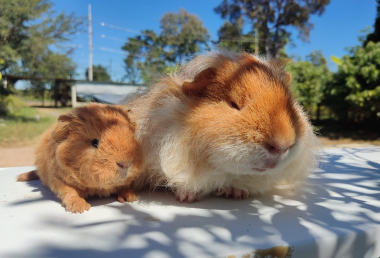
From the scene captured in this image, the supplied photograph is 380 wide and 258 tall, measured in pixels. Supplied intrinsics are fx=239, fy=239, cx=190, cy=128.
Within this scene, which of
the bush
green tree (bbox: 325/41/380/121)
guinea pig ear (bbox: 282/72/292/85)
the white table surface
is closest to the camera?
the white table surface

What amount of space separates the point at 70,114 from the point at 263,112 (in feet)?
2.91

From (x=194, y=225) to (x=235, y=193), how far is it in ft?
1.22

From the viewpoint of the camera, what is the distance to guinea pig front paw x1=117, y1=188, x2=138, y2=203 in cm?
125

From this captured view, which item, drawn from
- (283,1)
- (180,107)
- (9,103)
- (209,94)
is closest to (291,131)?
(209,94)

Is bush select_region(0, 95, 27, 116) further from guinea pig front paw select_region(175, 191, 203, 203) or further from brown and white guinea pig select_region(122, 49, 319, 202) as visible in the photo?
guinea pig front paw select_region(175, 191, 203, 203)

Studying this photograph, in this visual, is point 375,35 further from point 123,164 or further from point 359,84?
point 123,164

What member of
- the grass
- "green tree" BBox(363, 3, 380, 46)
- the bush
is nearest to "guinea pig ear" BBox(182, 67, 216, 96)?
the grass

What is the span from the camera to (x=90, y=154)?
1043 mm

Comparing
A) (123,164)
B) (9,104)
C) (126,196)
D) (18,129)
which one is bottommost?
(18,129)

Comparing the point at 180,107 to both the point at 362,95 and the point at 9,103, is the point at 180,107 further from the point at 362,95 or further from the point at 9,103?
the point at 9,103

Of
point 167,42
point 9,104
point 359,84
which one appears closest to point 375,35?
point 359,84

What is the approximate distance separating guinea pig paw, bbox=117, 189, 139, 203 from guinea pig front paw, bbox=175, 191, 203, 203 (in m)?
0.23

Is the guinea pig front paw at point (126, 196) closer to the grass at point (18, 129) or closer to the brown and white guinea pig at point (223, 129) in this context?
the brown and white guinea pig at point (223, 129)

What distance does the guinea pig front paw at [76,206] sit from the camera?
1097mm
